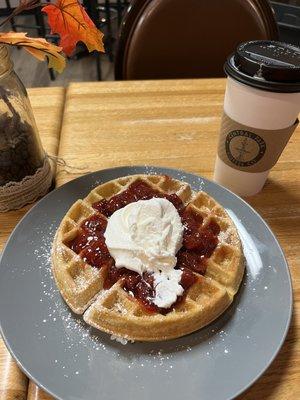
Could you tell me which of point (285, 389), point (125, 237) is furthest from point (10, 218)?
point (285, 389)

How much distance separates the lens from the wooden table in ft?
3.43

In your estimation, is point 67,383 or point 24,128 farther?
point 24,128

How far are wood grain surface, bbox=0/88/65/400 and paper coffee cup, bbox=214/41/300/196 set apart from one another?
55 centimetres

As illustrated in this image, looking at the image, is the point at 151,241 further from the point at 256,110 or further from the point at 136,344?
the point at 256,110

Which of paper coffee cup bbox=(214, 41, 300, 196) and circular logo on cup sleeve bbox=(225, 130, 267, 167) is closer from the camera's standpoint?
paper coffee cup bbox=(214, 41, 300, 196)

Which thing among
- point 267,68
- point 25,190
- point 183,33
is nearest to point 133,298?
point 25,190

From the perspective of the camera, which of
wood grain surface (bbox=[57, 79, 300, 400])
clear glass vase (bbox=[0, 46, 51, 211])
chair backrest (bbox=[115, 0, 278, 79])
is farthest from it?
chair backrest (bbox=[115, 0, 278, 79])

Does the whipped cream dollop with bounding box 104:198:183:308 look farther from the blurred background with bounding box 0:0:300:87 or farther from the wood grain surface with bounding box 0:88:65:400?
the blurred background with bounding box 0:0:300:87

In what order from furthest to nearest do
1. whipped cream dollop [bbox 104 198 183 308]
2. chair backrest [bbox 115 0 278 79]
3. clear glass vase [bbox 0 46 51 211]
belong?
chair backrest [bbox 115 0 278 79] → clear glass vase [bbox 0 46 51 211] → whipped cream dollop [bbox 104 198 183 308]

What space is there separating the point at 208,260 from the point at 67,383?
385 millimetres

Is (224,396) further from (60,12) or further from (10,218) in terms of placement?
(60,12)

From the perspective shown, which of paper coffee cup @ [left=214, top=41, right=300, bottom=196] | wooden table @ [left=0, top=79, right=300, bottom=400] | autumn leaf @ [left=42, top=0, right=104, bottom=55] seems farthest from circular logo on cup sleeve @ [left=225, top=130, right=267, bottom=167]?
autumn leaf @ [left=42, top=0, right=104, bottom=55]

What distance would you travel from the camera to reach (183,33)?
1.65 m

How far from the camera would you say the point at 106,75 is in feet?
12.5
